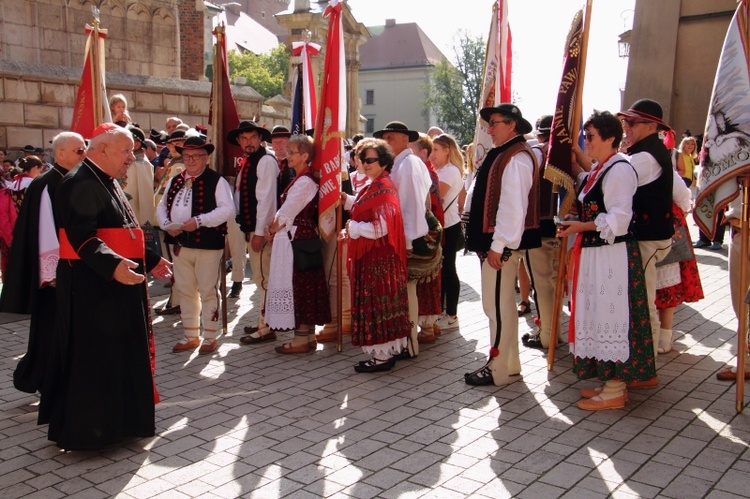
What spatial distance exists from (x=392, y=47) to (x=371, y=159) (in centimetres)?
6620

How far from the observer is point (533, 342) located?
22.5 ft

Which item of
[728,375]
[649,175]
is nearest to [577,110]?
[649,175]

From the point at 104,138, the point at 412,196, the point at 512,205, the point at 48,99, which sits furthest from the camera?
the point at 48,99

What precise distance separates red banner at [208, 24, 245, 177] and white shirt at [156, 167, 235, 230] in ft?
4.16

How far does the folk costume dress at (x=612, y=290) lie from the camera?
4902 mm

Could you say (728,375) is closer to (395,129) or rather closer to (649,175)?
(649,175)

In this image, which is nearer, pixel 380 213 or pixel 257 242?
pixel 380 213

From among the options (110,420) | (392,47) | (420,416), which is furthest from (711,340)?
(392,47)

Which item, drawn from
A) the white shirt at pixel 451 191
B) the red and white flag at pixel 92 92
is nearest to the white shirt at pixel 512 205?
the white shirt at pixel 451 191

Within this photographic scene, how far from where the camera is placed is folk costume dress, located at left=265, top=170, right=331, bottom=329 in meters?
6.60

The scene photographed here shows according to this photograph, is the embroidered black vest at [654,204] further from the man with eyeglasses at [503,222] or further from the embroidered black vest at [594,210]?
the man with eyeglasses at [503,222]

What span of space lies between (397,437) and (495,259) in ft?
4.88

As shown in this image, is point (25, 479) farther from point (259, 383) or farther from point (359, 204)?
point (359, 204)

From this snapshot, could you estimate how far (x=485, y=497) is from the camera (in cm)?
383
